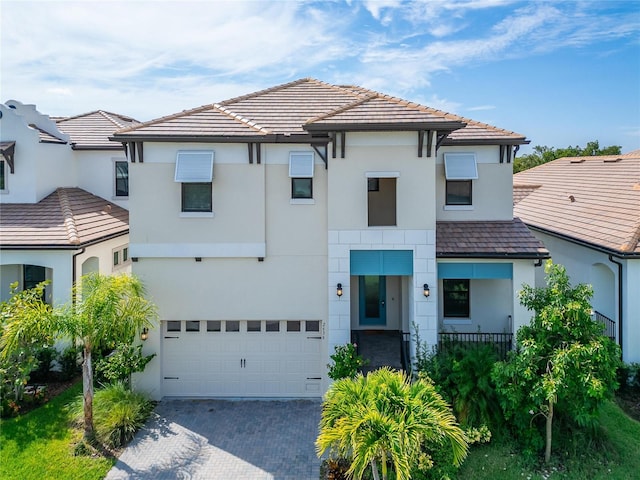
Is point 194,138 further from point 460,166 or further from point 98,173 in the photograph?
point 98,173

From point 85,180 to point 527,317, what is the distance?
1944cm

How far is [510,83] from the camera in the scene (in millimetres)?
17516

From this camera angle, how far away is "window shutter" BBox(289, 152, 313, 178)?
12625 millimetres

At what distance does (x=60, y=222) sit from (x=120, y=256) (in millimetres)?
3080

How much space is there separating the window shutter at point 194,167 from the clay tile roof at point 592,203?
13.0m

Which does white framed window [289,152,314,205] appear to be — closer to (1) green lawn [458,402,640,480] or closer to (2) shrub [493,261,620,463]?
(2) shrub [493,261,620,463]

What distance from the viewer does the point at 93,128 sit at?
21.0 m

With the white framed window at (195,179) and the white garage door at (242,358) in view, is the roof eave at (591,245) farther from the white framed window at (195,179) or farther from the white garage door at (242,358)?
the white framed window at (195,179)

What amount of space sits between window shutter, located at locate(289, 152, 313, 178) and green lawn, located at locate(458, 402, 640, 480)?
854 centimetres

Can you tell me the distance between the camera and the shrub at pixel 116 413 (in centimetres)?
1077

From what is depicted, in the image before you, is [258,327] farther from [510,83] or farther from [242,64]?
[510,83]

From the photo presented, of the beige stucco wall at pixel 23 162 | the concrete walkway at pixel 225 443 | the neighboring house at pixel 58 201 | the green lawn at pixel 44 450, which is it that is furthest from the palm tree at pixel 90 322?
the beige stucco wall at pixel 23 162

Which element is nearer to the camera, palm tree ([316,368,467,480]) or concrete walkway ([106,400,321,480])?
palm tree ([316,368,467,480])

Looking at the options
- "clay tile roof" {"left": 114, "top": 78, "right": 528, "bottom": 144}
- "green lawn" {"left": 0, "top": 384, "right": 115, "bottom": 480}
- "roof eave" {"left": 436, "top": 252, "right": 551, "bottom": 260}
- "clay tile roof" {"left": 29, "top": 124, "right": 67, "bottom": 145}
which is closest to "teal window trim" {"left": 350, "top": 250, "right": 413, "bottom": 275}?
"roof eave" {"left": 436, "top": 252, "right": 551, "bottom": 260}
